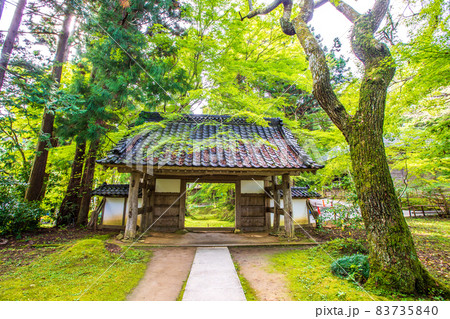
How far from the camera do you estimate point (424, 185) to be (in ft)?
39.4

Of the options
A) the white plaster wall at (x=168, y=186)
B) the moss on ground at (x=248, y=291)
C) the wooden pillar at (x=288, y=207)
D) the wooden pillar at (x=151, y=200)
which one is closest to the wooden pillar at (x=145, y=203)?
the wooden pillar at (x=151, y=200)

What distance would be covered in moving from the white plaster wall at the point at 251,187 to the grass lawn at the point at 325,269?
2919 mm

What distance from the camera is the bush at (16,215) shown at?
5.84 m

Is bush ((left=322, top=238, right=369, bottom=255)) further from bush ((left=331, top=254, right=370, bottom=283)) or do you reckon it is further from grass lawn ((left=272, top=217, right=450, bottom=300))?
bush ((left=331, top=254, right=370, bottom=283))

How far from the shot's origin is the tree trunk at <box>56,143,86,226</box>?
24.6 ft

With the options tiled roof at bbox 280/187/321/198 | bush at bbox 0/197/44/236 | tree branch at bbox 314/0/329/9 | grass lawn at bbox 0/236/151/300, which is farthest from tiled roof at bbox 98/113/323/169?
bush at bbox 0/197/44/236

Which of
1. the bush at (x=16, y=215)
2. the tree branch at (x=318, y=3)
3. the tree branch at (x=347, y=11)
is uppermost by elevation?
the tree branch at (x=318, y=3)

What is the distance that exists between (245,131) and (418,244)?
22.3 ft

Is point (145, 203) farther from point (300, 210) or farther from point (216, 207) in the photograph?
point (216, 207)

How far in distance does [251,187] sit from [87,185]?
251 inches

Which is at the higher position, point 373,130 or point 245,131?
point 245,131

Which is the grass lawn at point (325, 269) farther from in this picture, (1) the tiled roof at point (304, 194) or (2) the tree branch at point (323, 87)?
(1) the tiled roof at point (304, 194)
